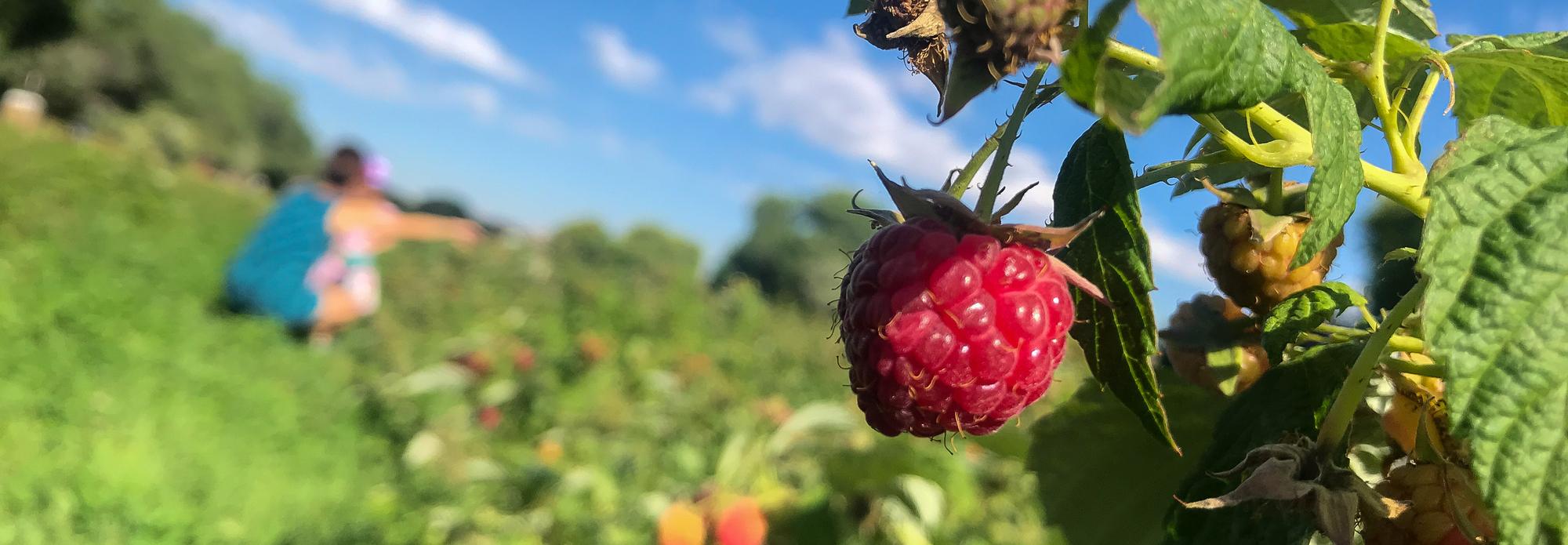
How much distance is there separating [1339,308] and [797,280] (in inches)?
432

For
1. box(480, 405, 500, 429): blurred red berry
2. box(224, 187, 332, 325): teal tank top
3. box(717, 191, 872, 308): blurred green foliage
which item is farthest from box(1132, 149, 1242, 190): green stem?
box(717, 191, 872, 308): blurred green foliage

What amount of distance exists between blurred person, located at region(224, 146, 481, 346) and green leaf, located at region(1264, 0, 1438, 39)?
→ 5.68 m

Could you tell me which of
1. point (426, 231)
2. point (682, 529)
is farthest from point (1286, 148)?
point (426, 231)

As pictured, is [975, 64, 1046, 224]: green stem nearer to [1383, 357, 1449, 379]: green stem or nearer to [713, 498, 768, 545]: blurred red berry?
[1383, 357, 1449, 379]: green stem

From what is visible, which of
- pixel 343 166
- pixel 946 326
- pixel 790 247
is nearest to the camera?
pixel 946 326

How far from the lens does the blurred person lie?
17.9ft

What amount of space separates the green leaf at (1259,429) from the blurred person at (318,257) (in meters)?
5.65

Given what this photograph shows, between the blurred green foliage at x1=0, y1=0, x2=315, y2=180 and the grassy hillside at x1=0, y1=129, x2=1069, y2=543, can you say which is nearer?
the grassy hillside at x1=0, y1=129, x2=1069, y2=543

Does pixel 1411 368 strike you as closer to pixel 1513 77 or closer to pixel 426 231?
pixel 1513 77

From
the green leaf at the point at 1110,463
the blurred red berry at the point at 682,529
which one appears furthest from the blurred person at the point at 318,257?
the green leaf at the point at 1110,463

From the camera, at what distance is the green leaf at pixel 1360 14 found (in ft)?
1.72

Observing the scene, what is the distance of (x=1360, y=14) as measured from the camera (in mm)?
525

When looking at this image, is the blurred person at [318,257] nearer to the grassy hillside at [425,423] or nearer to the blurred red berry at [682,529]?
the grassy hillside at [425,423]

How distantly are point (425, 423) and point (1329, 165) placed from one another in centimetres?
382
